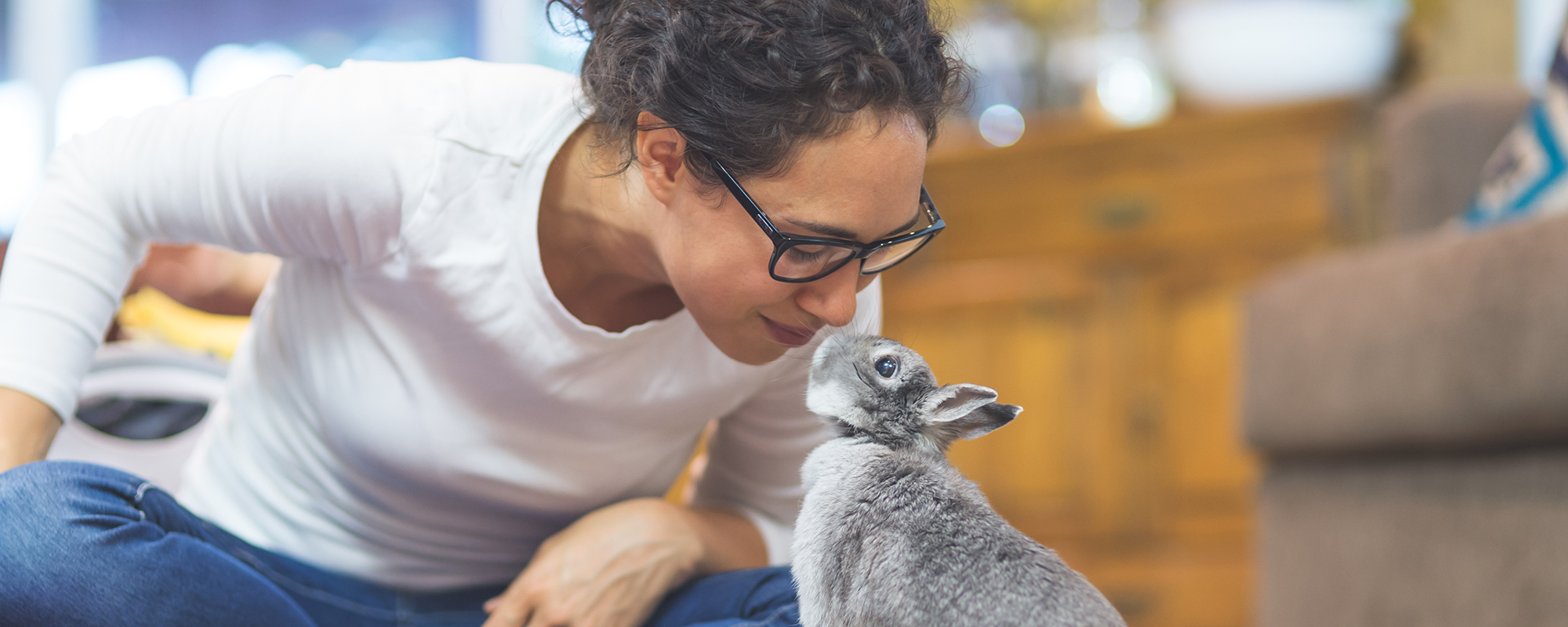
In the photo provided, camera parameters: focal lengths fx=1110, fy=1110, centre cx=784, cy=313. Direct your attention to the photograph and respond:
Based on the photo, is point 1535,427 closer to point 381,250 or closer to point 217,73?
point 381,250

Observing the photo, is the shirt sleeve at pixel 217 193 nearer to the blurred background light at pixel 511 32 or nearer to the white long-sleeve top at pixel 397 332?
the white long-sleeve top at pixel 397 332

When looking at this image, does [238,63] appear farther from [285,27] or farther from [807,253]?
[807,253]

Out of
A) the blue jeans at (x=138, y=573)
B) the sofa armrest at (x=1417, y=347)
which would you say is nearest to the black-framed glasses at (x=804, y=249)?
the blue jeans at (x=138, y=573)

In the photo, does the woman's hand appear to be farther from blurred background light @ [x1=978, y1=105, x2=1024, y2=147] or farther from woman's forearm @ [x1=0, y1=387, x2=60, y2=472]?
blurred background light @ [x1=978, y1=105, x2=1024, y2=147]

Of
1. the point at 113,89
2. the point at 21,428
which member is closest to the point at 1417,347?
the point at 21,428

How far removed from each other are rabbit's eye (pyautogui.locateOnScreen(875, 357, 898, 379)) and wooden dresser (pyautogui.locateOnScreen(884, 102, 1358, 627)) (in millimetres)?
1552

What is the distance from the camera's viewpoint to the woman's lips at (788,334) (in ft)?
2.63

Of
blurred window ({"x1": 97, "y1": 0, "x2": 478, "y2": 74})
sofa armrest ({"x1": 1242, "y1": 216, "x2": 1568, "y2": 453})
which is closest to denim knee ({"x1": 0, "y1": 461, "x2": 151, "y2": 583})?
sofa armrest ({"x1": 1242, "y1": 216, "x2": 1568, "y2": 453})

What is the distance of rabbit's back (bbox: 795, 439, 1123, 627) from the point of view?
0.55 m

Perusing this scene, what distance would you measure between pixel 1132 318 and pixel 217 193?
1.96m

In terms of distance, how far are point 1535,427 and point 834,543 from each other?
2.63ft

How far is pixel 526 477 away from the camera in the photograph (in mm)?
947

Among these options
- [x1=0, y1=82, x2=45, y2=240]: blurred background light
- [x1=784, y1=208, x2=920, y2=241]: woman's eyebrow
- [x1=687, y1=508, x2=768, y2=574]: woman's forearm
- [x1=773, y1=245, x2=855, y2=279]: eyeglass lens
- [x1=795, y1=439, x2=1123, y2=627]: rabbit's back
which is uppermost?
[x1=784, y1=208, x2=920, y2=241]: woman's eyebrow

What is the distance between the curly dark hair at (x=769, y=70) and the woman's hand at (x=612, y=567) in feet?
1.09
